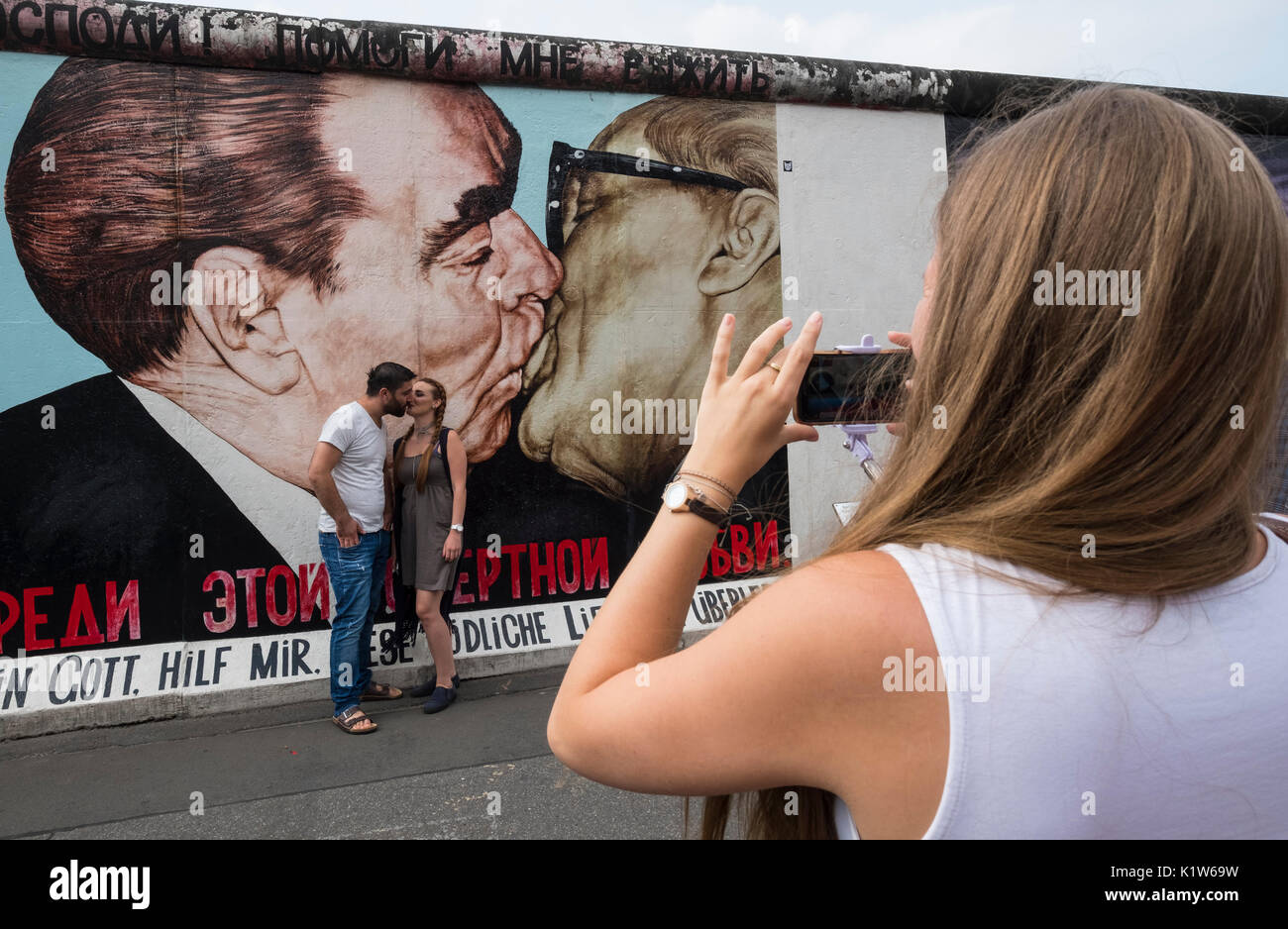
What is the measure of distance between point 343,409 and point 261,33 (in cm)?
283

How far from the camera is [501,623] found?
19.6 ft

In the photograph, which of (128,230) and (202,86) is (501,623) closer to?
(128,230)

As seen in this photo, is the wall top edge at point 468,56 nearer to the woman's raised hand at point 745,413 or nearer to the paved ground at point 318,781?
the paved ground at point 318,781

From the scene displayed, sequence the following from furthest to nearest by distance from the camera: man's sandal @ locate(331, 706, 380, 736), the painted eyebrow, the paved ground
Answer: the painted eyebrow, man's sandal @ locate(331, 706, 380, 736), the paved ground

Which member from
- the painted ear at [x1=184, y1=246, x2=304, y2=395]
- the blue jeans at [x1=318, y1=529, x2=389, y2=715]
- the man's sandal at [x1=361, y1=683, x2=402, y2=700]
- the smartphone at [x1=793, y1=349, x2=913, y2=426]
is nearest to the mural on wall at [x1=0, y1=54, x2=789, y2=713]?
the painted ear at [x1=184, y1=246, x2=304, y2=395]

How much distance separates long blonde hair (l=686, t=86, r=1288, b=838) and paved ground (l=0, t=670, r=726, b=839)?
2958 mm

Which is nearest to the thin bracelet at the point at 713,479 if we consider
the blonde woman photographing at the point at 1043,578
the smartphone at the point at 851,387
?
the blonde woman photographing at the point at 1043,578

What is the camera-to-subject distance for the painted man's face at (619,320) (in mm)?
6344

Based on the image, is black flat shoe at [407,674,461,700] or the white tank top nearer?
the white tank top

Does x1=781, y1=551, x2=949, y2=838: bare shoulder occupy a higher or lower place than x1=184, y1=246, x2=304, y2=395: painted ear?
lower

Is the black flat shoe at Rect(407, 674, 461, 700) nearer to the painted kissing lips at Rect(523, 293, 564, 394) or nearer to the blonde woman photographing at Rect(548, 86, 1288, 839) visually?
the painted kissing lips at Rect(523, 293, 564, 394)

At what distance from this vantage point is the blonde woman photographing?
2.35ft

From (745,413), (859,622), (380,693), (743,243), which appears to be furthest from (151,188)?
(859,622)

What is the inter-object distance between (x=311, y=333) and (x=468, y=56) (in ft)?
7.67
